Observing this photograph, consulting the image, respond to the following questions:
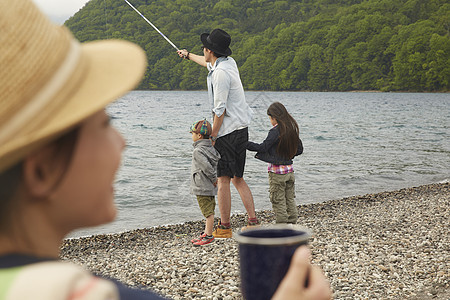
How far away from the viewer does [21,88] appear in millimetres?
746

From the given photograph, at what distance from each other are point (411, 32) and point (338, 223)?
311ft

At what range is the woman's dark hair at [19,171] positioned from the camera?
0.75 meters

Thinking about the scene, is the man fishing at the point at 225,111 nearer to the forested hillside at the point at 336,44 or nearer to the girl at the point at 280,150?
the girl at the point at 280,150

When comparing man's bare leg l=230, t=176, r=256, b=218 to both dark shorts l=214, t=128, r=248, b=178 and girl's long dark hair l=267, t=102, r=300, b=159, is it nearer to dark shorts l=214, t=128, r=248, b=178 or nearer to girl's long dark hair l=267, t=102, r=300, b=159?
dark shorts l=214, t=128, r=248, b=178

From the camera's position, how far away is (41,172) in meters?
0.78

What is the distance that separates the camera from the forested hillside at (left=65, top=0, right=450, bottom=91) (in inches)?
3142

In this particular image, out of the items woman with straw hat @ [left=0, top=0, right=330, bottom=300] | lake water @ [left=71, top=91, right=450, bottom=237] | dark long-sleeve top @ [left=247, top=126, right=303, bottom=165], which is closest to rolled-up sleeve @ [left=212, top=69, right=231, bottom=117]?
dark long-sleeve top @ [left=247, top=126, right=303, bottom=165]

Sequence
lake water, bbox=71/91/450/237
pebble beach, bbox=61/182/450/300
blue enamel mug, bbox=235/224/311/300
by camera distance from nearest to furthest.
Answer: blue enamel mug, bbox=235/224/311/300 < pebble beach, bbox=61/182/450/300 < lake water, bbox=71/91/450/237

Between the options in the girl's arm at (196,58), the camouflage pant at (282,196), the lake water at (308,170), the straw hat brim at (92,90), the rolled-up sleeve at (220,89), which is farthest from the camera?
the lake water at (308,170)

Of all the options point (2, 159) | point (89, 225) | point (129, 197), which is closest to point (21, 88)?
point (2, 159)

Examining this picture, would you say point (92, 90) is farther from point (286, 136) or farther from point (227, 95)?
point (286, 136)

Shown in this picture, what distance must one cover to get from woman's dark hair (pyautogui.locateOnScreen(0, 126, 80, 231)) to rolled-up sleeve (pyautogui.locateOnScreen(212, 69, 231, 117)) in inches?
210

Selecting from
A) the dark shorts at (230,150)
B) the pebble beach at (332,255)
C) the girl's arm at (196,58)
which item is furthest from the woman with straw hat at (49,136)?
the girl's arm at (196,58)

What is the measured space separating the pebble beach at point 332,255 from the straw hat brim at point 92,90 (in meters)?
4.25
